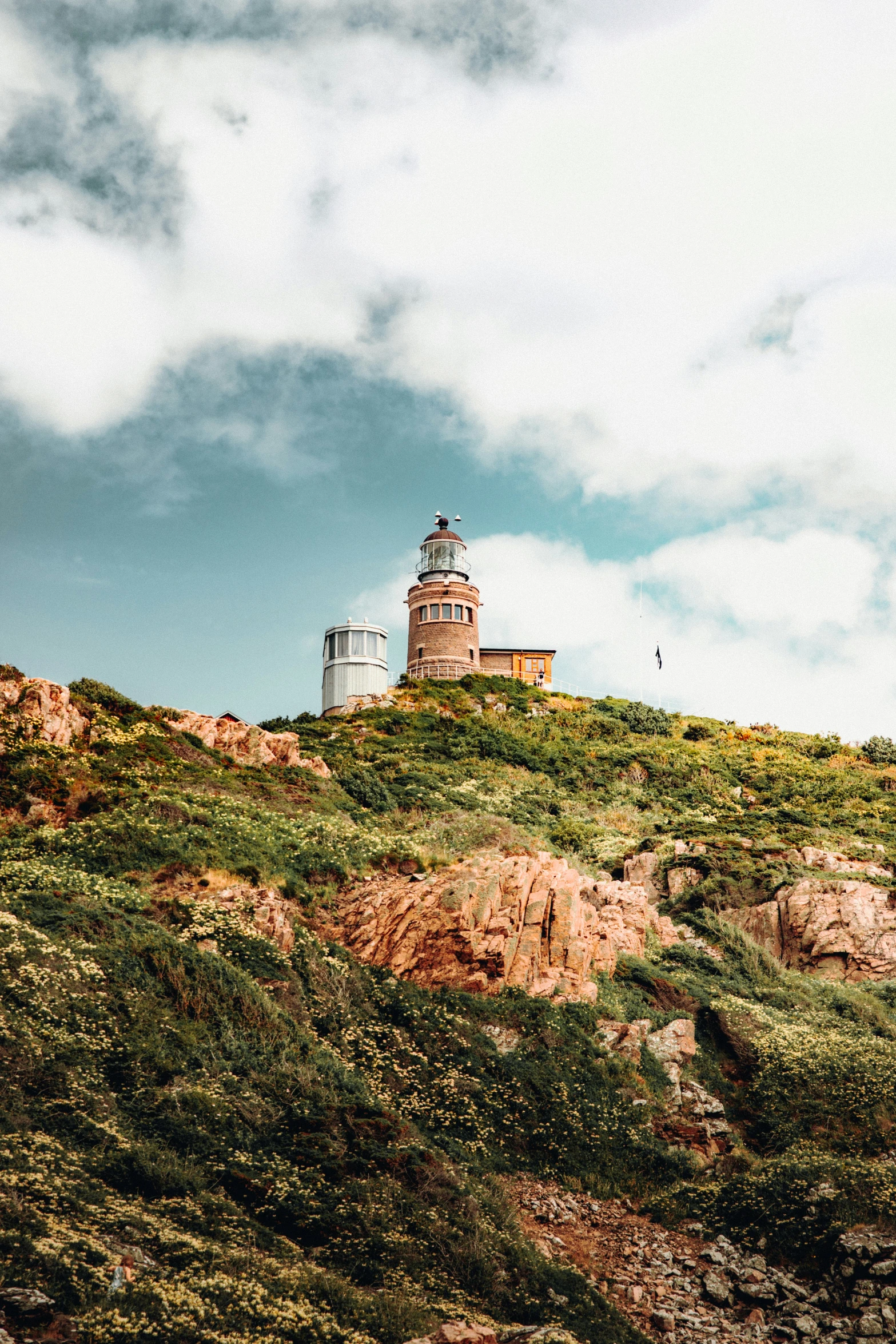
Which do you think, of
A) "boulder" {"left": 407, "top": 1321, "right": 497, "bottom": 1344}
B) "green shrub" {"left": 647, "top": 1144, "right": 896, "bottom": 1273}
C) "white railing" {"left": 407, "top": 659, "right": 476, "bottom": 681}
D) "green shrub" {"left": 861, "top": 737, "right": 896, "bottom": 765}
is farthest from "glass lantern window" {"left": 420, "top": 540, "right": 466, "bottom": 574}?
"boulder" {"left": 407, "top": 1321, "right": 497, "bottom": 1344}

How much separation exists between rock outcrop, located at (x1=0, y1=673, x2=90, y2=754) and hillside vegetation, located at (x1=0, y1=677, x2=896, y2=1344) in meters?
0.63

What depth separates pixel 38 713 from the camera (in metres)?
24.7

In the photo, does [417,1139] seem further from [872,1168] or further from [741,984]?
[741,984]

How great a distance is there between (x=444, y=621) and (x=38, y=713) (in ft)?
126

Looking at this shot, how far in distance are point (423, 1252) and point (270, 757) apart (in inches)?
844

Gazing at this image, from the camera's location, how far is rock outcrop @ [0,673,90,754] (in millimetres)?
23906

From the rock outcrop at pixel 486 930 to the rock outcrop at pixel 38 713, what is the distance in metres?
9.60

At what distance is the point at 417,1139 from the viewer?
1400 cm

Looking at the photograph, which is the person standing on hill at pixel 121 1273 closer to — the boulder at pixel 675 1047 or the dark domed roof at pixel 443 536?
the boulder at pixel 675 1047

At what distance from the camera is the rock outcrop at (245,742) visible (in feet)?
101

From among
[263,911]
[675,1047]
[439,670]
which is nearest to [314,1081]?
[263,911]

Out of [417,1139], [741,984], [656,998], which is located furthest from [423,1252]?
[741,984]

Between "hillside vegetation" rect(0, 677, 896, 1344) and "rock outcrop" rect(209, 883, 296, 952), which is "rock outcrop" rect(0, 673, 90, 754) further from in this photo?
"rock outcrop" rect(209, 883, 296, 952)

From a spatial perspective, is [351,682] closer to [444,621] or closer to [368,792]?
[444,621]
